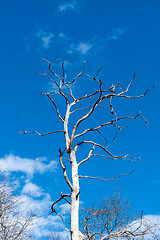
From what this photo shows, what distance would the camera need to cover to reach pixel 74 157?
546 centimetres

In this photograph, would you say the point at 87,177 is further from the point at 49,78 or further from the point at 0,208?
the point at 0,208

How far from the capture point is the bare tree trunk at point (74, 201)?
452cm

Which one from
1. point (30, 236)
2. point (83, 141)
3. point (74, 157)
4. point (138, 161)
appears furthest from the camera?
point (30, 236)

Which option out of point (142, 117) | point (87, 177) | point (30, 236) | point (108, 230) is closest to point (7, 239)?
point (30, 236)

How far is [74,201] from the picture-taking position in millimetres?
4836

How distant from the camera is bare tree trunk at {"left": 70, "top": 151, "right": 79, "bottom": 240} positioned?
14.8ft

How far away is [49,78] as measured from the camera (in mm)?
7188

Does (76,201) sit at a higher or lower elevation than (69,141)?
lower

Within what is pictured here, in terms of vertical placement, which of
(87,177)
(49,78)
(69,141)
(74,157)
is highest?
(49,78)

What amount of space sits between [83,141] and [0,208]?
9.28 m

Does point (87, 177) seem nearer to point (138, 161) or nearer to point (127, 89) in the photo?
point (138, 161)

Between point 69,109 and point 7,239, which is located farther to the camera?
point 7,239

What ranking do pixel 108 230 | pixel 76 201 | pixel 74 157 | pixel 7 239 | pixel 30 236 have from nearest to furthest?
pixel 76 201
pixel 74 157
pixel 7 239
pixel 30 236
pixel 108 230

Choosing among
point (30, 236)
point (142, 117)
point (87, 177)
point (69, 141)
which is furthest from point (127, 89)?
point (30, 236)
